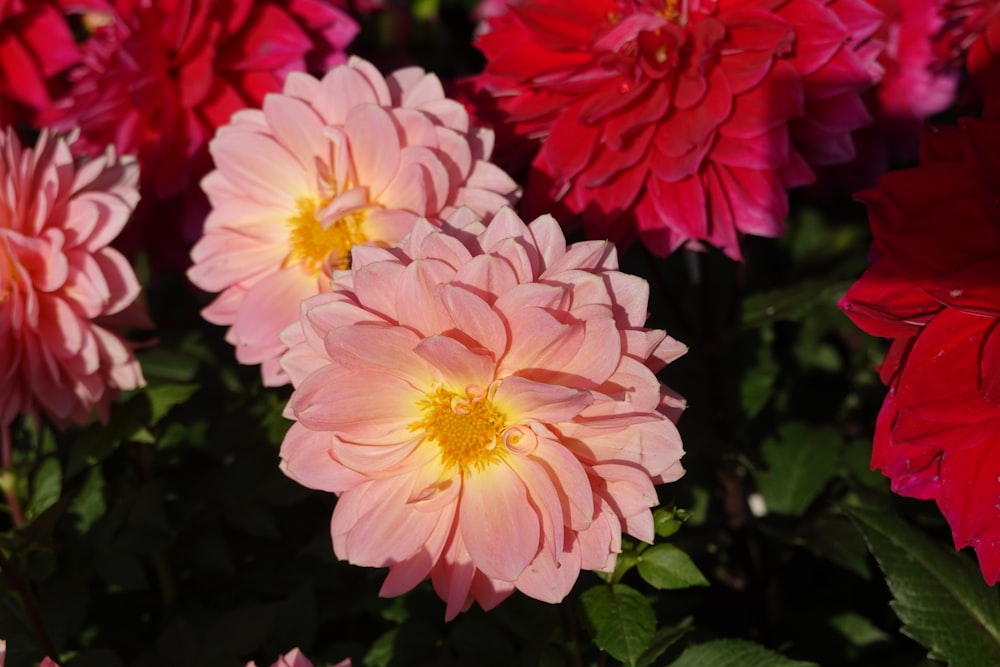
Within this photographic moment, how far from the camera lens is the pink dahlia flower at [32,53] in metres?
1.66

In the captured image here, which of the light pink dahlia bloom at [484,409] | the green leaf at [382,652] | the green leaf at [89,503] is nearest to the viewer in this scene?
the light pink dahlia bloom at [484,409]

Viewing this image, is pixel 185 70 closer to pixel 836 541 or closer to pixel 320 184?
pixel 320 184

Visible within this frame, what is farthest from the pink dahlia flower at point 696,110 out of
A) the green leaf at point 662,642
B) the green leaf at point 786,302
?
the green leaf at point 662,642

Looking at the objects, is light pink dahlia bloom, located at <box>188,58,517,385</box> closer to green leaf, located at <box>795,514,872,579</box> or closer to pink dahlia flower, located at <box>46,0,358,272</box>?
pink dahlia flower, located at <box>46,0,358,272</box>

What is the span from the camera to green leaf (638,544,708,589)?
102 cm

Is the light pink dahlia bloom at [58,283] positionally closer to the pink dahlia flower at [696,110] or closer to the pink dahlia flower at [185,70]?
the pink dahlia flower at [185,70]

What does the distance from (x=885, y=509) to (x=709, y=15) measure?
26.5 inches

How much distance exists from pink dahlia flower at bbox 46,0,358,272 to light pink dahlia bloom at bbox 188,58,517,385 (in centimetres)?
30

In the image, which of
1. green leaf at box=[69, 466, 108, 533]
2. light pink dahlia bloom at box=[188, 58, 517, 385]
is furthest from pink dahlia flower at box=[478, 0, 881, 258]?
green leaf at box=[69, 466, 108, 533]

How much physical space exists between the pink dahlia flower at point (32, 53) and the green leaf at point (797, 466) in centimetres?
130

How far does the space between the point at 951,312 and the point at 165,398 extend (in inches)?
38.7

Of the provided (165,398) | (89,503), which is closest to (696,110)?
(165,398)

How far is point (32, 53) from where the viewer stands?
168 cm

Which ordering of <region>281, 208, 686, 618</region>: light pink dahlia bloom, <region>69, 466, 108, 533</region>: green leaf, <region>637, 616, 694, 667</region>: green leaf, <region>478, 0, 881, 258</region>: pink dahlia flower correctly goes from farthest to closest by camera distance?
<region>69, 466, 108, 533</region>: green leaf
<region>478, 0, 881, 258</region>: pink dahlia flower
<region>637, 616, 694, 667</region>: green leaf
<region>281, 208, 686, 618</region>: light pink dahlia bloom
